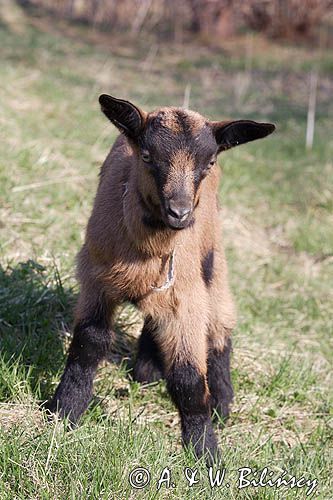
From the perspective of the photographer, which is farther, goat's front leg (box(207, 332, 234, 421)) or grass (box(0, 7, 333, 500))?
goat's front leg (box(207, 332, 234, 421))

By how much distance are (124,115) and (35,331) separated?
1.77 metres

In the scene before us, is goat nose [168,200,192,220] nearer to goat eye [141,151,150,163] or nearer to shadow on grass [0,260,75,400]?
goat eye [141,151,150,163]

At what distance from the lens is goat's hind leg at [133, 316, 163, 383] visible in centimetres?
498

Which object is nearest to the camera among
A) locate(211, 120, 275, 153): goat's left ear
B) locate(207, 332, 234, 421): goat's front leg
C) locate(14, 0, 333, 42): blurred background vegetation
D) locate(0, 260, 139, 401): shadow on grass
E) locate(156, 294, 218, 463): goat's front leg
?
locate(211, 120, 275, 153): goat's left ear

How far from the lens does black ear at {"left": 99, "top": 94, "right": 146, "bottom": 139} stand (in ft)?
12.1

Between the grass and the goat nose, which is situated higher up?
the goat nose

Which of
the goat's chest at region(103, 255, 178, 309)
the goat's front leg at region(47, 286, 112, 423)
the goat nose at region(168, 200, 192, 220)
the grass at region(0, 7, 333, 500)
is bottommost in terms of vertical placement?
the grass at region(0, 7, 333, 500)

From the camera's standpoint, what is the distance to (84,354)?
420 cm

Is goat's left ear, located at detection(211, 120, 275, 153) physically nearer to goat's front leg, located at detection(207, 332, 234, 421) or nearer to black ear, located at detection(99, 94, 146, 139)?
black ear, located at detection(99, 94, 146, 139)

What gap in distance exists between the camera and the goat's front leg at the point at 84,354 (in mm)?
4191
